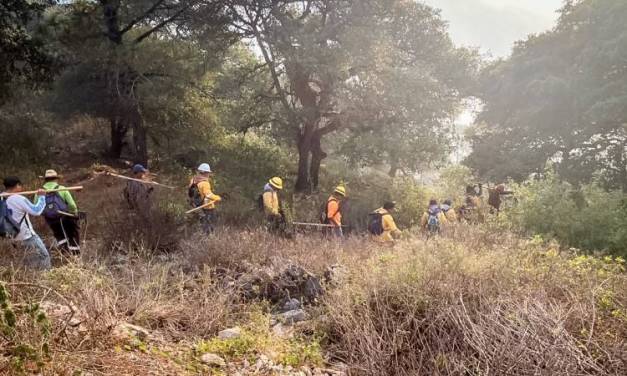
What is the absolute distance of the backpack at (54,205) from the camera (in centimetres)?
638

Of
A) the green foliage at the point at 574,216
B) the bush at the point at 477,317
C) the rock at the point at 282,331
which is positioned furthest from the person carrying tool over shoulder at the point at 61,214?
the green foliage at the point at 574,216

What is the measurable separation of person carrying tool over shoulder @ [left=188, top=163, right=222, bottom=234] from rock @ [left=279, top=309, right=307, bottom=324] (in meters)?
3.65

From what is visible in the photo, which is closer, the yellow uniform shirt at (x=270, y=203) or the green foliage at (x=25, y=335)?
the green foliage at (x=25, y=335)

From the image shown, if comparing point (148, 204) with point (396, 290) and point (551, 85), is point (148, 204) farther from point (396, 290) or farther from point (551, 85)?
point (551, 85)

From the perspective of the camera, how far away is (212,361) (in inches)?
130

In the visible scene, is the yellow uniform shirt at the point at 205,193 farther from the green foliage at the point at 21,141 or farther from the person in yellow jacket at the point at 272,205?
the green foliage at the point at 21,141

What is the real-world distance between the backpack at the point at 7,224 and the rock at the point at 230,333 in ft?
11.0

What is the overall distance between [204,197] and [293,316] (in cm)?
416

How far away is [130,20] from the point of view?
1434 centimetres

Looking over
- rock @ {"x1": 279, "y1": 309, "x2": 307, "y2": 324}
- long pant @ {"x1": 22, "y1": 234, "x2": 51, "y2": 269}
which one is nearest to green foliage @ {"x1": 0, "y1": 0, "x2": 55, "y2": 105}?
long pant @ {"x1": 22, "y1": 234, "x2": 51, "y2": 269}

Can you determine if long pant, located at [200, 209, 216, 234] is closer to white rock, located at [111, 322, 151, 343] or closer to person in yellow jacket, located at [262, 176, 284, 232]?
person in yellow jacket, located at [262, 176, 284, 232]

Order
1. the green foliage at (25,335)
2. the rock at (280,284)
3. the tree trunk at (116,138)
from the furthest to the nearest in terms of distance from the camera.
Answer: the tree trunk at (116,138) < the rock at (280,284) < the green foliage at (25,335)

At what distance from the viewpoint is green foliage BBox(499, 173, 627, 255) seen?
8617 millimetres

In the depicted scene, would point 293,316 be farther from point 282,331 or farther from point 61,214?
point 61,214
